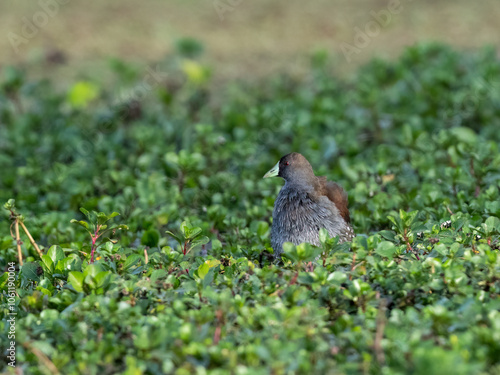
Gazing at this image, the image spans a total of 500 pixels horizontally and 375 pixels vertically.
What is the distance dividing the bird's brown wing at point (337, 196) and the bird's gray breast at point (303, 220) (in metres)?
0.09

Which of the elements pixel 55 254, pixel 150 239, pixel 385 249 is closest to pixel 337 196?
pixel 385 249

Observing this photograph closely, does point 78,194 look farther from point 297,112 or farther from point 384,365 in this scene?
point 384,365

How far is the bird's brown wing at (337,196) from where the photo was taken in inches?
205

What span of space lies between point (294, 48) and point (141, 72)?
286cm

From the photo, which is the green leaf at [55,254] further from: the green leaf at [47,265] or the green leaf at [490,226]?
the green leaf at [490,226]

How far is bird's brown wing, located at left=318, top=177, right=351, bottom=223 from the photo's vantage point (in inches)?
205

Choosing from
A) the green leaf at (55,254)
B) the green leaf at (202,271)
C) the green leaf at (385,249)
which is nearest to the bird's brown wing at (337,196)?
the green leaf at (385,249)

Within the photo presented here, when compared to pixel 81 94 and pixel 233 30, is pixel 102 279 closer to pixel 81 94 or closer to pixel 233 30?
pixel 81 94

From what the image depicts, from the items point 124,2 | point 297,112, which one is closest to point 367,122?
point 297,112

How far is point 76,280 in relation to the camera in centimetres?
379

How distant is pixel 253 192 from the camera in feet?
20.7

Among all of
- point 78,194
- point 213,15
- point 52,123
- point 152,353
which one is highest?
point 213,15

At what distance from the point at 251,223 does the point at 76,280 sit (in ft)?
6.39

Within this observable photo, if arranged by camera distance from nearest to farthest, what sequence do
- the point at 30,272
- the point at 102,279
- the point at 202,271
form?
the point at 102,279
the point at 202,271
the point at 30,272
